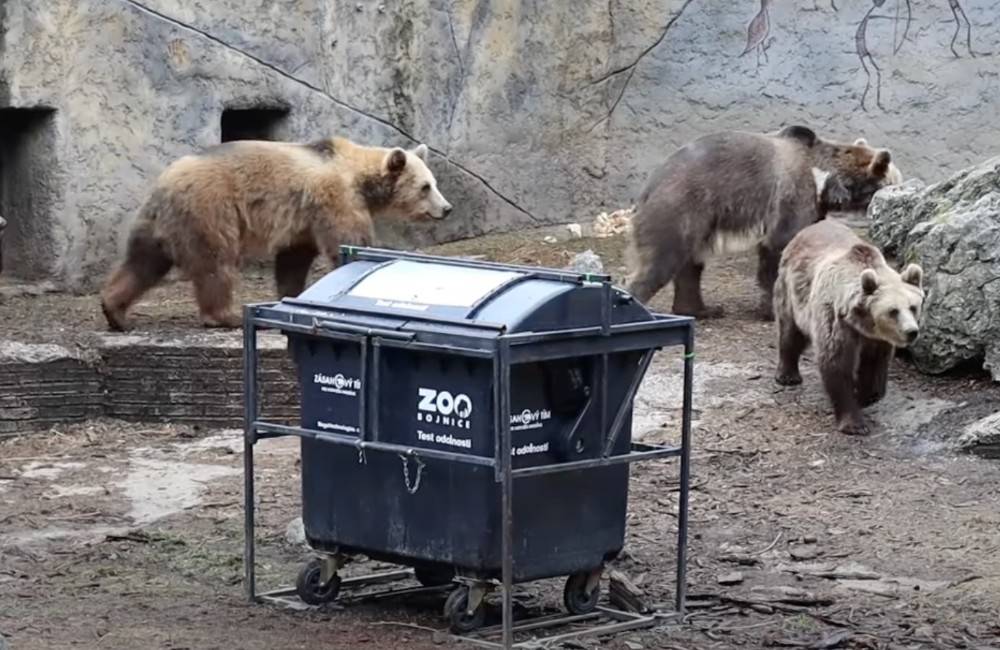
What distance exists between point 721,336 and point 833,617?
16.1 feet

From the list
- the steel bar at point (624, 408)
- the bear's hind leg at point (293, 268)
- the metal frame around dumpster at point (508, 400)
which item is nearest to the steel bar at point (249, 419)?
the metal frame around dumpster at point (508, 400)

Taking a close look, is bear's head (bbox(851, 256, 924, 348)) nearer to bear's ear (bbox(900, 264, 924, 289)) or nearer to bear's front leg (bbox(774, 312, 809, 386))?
bear's ear (bbox(900, 264, 924, 289))

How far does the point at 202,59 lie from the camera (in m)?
12.2

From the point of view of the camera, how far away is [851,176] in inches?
474

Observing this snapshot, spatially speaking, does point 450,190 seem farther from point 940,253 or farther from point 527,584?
point 527,584

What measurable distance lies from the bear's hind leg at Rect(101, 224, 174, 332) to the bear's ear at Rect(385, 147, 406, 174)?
1.51 m

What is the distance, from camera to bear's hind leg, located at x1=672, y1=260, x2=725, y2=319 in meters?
11.6

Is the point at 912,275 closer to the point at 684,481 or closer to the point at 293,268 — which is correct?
the point at 684,481

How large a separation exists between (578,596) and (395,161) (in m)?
5.63

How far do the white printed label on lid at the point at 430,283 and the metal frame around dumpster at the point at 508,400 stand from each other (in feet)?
0.31

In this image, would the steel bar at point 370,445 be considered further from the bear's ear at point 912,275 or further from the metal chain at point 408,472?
the bear's ear at point 912,275

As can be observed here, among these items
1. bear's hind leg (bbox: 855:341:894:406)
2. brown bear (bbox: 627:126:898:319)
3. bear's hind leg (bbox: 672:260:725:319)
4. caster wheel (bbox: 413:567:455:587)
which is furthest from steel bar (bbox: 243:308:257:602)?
bear's hind leg (bbox: 672:260:725:319)

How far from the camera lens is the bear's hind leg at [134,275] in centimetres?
1054

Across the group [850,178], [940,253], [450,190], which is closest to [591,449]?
[940,253]
